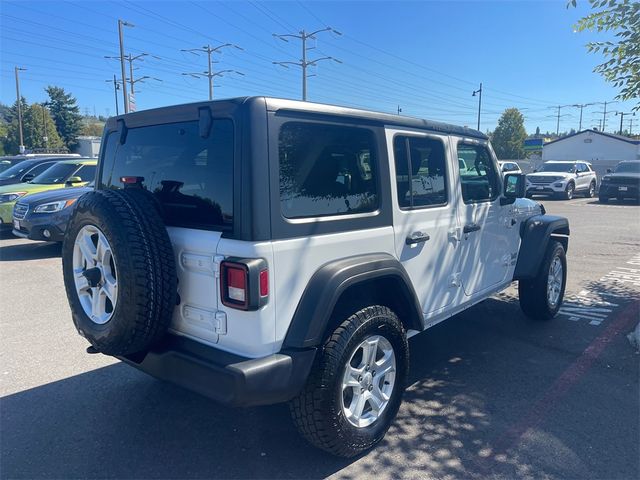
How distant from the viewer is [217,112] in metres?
2.55

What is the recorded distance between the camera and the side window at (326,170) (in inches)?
102

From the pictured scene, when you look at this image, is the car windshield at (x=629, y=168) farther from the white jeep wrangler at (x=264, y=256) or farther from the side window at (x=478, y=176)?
the white jeep wrangler at (x=264, y=256)

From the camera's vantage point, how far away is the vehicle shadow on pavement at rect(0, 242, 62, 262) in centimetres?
851

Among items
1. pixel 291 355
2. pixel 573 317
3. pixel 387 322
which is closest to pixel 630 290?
pixel 573 317

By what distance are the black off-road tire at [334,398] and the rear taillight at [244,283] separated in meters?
0.53

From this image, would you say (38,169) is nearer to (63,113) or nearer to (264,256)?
(264,256)

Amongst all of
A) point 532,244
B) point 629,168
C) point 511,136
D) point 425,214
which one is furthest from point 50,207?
point 511,136

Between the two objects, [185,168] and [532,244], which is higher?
[185,168]

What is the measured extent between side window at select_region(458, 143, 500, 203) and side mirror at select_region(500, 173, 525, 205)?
12 centimetres

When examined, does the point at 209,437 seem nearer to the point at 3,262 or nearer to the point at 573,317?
the point at 573,317

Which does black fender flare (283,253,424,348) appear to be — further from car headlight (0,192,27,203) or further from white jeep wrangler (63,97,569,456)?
car headlight (0,192,27,203)

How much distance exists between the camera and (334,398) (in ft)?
8.68

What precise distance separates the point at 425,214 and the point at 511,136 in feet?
214

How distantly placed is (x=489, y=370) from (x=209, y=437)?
2.36 meters
